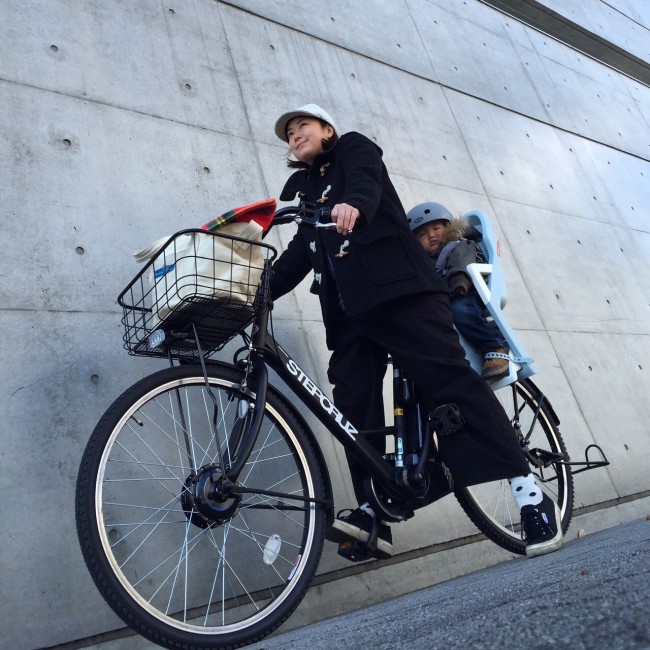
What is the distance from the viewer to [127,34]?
2.55 m

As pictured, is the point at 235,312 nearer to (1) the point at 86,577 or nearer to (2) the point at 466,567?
(1) the point at 86,577

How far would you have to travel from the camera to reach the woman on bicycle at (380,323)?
5.66 ft

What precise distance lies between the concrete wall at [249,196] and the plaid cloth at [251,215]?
714 millimetres

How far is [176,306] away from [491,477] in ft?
3.21

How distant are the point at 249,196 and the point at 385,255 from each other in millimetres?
969

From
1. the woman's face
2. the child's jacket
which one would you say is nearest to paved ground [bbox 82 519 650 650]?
the child's jacket

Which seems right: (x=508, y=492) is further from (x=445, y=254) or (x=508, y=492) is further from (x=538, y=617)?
(x=538, y=617)

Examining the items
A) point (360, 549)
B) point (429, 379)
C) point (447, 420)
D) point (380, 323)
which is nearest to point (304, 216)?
point (380, 323)

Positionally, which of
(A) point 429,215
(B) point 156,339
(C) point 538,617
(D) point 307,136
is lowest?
(C) point 538,617

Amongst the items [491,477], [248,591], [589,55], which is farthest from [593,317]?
[589,55]

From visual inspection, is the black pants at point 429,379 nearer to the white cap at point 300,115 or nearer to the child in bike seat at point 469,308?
the child in bike seat at point 469,308

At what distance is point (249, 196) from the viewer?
2.56 meters

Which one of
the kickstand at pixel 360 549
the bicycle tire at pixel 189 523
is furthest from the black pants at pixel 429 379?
the bicycle tire at pixel 189 523

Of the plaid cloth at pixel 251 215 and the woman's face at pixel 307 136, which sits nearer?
the plaid cloth at pixel 251 215
